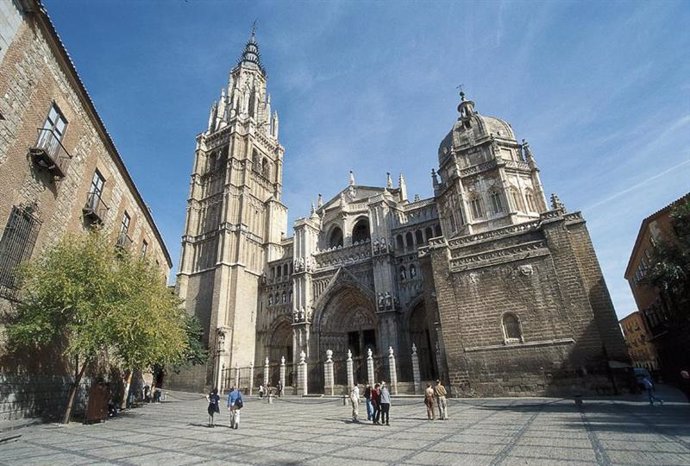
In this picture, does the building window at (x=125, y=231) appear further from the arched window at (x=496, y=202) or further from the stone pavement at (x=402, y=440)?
the arched window at (x=496, y=202)

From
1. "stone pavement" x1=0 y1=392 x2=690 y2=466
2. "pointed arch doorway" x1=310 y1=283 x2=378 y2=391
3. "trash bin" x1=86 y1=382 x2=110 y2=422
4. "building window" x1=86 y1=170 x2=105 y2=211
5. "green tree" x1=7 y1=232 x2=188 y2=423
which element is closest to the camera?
"stone pavement" x1=0 y1=392 x2=690 y2=466

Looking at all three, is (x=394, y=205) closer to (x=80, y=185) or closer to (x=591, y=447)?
(x=80, y=185)

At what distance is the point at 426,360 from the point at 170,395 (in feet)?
68.0

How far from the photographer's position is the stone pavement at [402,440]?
19.6ft

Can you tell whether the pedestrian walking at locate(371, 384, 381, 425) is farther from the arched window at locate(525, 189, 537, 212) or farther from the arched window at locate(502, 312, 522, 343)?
the arched window at locate(525, 189, 537, 212)

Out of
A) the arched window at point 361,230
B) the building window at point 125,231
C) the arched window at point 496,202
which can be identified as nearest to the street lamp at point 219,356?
→ the building window at point 125,231

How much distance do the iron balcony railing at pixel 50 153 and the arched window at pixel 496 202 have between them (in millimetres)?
22421

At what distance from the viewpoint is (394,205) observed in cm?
3075

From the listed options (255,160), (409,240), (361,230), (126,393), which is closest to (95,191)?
(126,393)

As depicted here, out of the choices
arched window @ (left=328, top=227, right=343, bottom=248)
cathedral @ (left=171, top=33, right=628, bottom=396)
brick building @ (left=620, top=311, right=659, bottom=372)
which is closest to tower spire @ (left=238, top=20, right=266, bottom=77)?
cathedral @ (left=171, top=33, right=628, bottom=396)

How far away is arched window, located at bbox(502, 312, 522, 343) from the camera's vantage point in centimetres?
1518

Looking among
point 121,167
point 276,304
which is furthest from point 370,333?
point 121,167

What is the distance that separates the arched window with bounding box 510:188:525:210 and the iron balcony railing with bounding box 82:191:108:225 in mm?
22903

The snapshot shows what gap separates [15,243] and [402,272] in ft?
73.2
